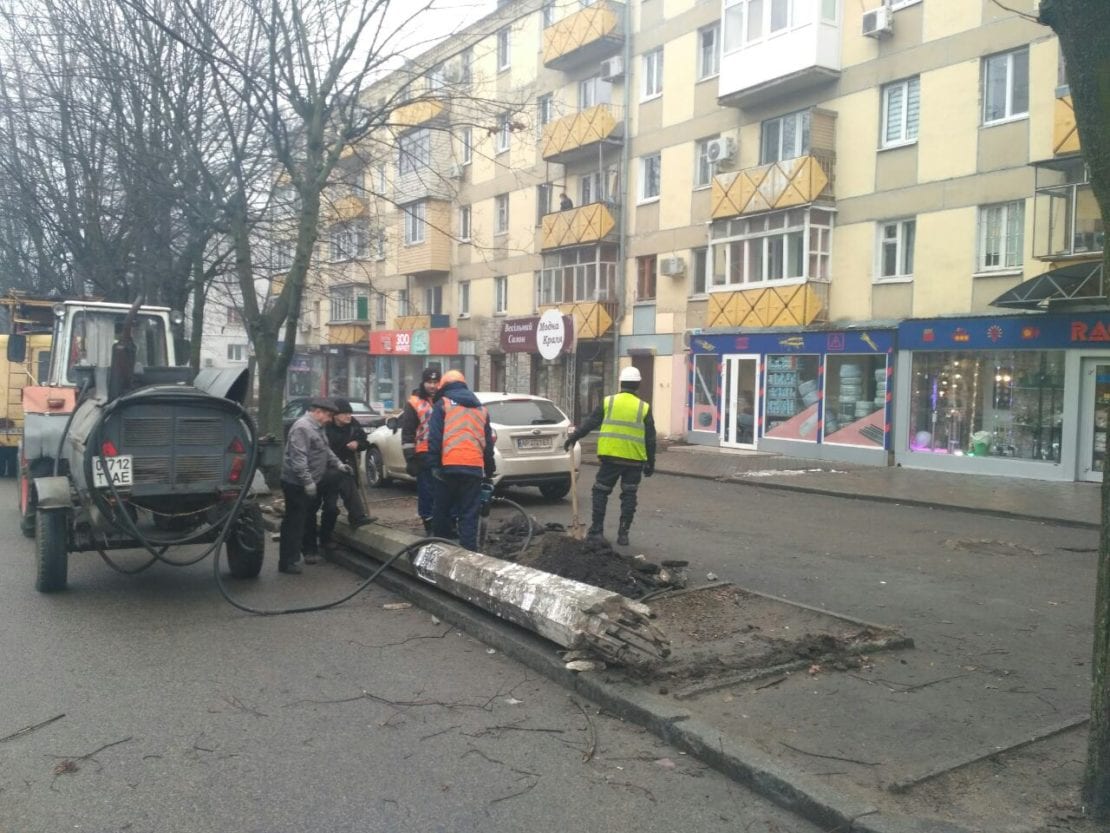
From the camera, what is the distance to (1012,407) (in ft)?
59.1

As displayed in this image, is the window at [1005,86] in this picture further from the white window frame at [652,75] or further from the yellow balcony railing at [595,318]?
the yellow balcony railing at [595,318]

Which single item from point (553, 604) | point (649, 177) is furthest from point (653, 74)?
point (553, 604)

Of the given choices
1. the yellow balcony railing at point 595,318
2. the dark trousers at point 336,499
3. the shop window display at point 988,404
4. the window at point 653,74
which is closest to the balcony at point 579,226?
the yellow balcony railing at point 595,318

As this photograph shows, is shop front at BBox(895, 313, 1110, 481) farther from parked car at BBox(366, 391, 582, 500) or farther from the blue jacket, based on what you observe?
the blue jacket

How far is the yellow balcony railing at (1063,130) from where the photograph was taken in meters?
16.2

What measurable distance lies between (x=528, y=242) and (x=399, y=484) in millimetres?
17961

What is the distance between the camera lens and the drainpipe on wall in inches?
1074

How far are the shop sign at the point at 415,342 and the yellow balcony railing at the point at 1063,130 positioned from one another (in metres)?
22.4

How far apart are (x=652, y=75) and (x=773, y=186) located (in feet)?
23.3

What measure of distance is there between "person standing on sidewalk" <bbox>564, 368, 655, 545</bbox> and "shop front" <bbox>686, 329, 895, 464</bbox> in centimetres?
1213

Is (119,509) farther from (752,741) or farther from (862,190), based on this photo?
(862,190)

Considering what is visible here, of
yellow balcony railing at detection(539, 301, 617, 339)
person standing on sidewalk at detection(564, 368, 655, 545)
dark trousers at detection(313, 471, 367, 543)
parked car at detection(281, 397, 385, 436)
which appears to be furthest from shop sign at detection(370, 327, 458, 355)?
person standing on sidewalk at detection(564, 368, 655, 545)

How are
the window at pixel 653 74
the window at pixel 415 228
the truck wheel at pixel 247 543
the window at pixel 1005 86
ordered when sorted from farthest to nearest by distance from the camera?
the window at pixel 415 228, the window at pixel 653 74, the window at pixel 1005 86, the truck wheel at pixel 247 543

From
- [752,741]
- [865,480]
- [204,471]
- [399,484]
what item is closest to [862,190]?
[865,480]
